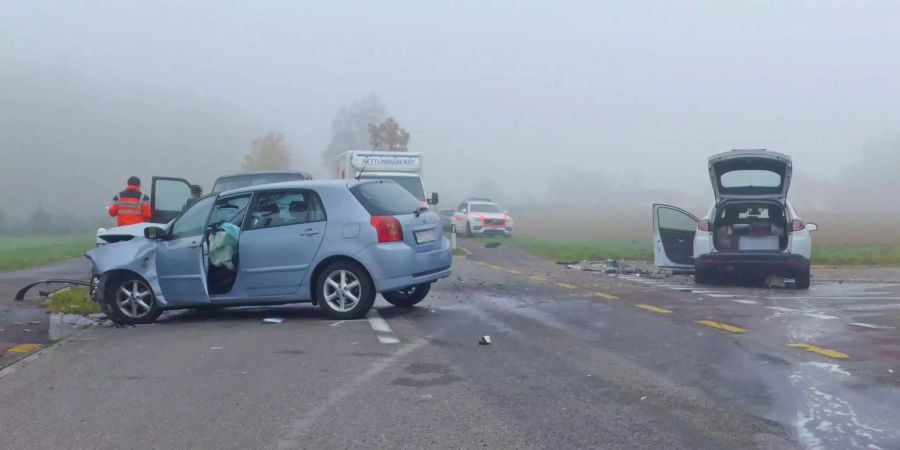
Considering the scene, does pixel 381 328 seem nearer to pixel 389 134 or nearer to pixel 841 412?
pixel 841 412

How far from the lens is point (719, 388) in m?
6.62

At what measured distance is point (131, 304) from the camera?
36.7 ft

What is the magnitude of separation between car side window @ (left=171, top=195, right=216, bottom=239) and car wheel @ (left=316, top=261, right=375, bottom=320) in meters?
1.75

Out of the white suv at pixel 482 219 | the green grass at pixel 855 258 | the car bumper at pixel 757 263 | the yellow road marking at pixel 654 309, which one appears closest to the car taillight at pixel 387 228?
the yellow road marking at pixel 654 309

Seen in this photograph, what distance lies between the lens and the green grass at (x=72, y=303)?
12570 millimetres

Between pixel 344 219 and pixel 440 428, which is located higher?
pixel 344 219

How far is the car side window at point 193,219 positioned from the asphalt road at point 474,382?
1.11 meters

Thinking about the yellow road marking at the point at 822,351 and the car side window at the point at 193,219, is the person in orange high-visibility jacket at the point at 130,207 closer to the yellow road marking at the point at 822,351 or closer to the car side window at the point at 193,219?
the car side window at the point at 193,219

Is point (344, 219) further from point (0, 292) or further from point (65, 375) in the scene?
point (0, 292)

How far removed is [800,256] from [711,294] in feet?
6.37

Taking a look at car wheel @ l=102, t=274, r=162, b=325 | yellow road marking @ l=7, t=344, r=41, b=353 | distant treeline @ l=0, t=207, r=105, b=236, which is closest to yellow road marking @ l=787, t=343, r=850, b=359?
car wheel @ l=102, t=274, r=162, b=325

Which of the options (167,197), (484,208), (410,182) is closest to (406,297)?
(167,197)

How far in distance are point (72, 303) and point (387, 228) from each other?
5.45 metres

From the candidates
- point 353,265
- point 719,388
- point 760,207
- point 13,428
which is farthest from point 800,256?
point 13,428
